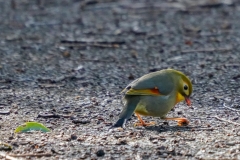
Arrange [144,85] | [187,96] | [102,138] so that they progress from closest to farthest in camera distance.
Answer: [102,138] → [144,85] → [187,96]

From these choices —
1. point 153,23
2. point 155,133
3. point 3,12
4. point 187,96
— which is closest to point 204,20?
point 153,23

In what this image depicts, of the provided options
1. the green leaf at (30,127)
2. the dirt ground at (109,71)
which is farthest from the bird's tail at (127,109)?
the green leaf at (30,127)

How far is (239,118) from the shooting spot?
6.28m

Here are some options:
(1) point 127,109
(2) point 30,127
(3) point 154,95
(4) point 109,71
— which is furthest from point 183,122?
(4) point 109,71

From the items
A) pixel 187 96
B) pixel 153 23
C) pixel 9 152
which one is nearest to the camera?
pixel 9 152

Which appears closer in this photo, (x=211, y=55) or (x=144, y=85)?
(x=144, y=85)

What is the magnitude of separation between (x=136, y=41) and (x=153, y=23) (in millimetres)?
1325

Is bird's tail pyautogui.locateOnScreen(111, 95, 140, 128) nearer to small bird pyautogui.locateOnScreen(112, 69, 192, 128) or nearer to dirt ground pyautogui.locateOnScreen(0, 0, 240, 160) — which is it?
small bird pyautogui.locateOnScreen(112, 69, 192, 128)

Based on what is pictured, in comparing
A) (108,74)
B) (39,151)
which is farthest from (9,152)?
(108,74)

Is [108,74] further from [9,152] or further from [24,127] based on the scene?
[9,152]

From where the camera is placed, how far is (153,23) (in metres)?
11.5

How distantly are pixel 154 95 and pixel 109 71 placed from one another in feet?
7.14

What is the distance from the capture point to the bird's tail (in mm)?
5770

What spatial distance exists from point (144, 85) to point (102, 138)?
3.03ft
